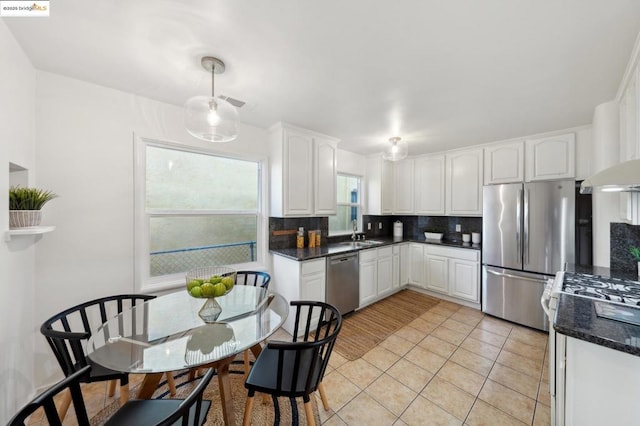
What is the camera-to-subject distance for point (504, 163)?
10.9ft

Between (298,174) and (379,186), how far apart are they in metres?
1.80

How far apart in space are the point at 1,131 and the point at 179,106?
1.29 metres

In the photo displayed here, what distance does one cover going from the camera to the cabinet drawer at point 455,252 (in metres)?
3.43

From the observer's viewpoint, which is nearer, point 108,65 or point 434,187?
point 108,65

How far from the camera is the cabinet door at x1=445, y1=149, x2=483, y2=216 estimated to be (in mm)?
3584

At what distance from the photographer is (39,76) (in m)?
1.79

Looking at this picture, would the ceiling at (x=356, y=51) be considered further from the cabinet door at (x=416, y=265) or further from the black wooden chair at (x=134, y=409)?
the cabinet door at (x=416, y=265)

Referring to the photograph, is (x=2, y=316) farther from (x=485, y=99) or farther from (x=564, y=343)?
(x=485, y=99)

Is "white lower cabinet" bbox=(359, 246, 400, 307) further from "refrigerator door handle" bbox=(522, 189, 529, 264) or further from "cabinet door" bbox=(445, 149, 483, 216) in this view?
"refrigerator door handle" bbox=(522, 189, 529, 264)

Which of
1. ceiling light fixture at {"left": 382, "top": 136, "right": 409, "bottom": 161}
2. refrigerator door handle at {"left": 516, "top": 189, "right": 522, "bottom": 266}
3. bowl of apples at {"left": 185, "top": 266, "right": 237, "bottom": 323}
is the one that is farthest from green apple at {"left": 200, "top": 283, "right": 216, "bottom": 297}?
refrigerator door handle at {"left": 516, "top": 189, "right": 522, "bottom": 266}

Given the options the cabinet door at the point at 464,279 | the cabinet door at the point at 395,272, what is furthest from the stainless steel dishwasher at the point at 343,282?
the cabinet door at the point at 464,279

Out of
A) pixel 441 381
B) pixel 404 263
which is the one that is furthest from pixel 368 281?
pixel 441 381

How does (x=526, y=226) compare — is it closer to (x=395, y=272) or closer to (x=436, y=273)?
(x=436, y=273)

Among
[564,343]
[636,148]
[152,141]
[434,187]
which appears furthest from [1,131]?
[434,187]
